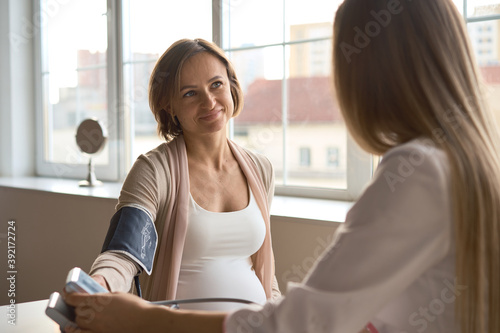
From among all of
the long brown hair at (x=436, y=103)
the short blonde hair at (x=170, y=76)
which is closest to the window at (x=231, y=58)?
the short blonde hair at (x=170, y=76)

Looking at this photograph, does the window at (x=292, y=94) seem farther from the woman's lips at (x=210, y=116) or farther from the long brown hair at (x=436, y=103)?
the long brown hair at (x=436, y=103)

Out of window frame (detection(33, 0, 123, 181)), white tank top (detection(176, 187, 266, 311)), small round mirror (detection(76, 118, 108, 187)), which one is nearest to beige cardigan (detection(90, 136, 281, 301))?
white tank top (detection(176, 187, 266, 311))

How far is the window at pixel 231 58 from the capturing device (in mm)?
2506

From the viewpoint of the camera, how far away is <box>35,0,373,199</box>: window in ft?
8.22

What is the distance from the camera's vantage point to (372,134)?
86 centimetres

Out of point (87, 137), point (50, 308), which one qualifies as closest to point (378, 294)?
point (50, 308)

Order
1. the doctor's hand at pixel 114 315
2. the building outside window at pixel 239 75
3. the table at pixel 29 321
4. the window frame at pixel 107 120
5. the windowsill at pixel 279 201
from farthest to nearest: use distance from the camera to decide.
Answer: the window frame at pixel 107 120 → the building outside window at pixel 239 75 → the windowsill at pixel 279 201 → the table at pixel 29 321 → the doctor's hand at pixel 114 315

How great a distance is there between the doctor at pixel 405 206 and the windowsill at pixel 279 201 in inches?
46.2

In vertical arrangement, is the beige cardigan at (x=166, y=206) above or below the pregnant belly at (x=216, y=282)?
above

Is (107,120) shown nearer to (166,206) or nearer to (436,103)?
(166,206)

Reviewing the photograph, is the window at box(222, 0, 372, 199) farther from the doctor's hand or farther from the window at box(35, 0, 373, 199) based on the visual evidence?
the doctor's hand

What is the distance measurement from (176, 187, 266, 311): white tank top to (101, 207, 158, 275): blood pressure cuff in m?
0.18

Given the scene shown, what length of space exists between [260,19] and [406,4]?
1.94 metres

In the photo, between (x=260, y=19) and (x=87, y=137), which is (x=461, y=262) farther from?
(x=87, y=137)
